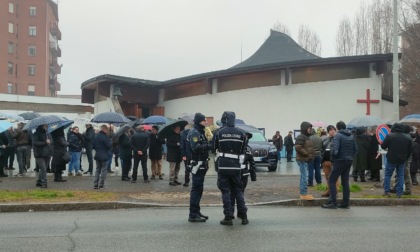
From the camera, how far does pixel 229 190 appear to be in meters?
8.35

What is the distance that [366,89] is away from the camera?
28938 millimetres

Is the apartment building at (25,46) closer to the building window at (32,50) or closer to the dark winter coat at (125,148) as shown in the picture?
the building window at (32,50)

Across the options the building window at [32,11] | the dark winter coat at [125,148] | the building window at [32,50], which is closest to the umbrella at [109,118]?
the dark winter coat at [125,148]

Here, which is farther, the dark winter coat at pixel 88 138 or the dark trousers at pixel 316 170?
the dark winter coat at pixel 88 138

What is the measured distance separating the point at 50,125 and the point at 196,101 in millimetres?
19713

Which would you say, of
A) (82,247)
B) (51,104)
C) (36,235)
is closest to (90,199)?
(36,235)

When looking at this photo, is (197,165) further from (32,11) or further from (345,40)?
(32,11)

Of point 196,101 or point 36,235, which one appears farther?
point 196,101

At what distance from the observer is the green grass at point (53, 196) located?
10.9m

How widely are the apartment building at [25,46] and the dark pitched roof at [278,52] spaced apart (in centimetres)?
4867

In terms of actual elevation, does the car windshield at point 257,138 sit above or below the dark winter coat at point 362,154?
above

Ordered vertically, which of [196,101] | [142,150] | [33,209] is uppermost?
[196,101]

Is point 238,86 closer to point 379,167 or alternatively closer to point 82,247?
point 379,167

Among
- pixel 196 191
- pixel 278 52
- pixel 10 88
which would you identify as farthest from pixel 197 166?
pixel 10 88
